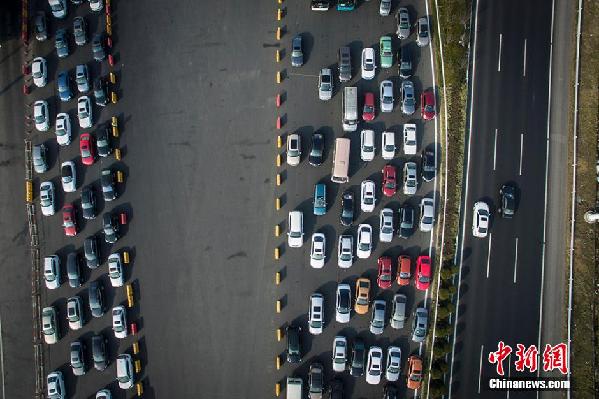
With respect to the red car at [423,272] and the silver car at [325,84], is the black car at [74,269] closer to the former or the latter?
the silver car at [325,84]

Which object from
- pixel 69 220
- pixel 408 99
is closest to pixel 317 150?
pixel 408 99

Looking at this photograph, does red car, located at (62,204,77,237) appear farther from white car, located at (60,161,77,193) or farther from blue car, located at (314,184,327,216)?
blue car, located at (314,184,327,216)

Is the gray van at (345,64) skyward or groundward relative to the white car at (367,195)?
skyward

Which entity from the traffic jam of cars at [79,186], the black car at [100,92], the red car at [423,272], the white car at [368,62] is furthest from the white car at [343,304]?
the black car at [100,92]

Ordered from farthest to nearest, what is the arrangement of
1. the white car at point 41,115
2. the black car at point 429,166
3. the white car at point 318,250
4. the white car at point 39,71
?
the white car at point 39,71 < the white car at point 41,115 < the black car at point 429,166 < the white car at point 318,250

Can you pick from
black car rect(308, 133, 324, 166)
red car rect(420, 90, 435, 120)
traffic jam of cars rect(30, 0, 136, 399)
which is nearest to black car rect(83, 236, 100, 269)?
traffic jam of cars rect(30, 0, 136, 399)

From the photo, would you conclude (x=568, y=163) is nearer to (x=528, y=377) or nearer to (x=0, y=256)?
(x=528, y=377)

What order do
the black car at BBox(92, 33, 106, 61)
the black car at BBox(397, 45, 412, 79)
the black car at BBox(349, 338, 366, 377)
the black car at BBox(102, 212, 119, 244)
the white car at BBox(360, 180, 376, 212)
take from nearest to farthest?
the black car at BBox(349, 338, 366, 377)
the black car at BBox(102, 212, 119, 244)
the white car at BBox(360, 180, 376, 212)
the black car at BBox(397, 45, 412, 79)
the black car at BBox(92, 33, 106, 61)
